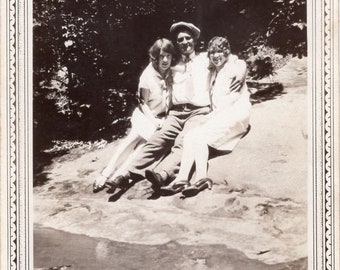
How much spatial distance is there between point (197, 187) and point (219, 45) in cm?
76

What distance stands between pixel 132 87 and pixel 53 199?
72cm

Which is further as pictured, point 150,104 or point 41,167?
point 150,104

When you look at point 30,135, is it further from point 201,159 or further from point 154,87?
point 201,159

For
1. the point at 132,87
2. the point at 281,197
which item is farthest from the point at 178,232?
the point at 132,87

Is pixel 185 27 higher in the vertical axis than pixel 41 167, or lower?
higher

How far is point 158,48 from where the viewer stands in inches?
132

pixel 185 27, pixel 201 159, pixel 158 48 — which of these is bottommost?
pixel 201 159

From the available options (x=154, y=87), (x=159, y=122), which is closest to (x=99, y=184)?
(x=159, y=122)

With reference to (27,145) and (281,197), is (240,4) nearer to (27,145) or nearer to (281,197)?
(281,197)

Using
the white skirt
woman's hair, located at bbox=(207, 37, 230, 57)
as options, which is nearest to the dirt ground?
the white skirt

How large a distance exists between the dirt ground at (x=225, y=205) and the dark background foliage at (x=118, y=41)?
0.54 ft

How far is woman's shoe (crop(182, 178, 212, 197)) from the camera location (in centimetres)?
327

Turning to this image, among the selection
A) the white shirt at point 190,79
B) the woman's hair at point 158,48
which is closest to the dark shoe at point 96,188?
the white shirt at point 190,79

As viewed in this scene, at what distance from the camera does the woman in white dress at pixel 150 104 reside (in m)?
3.34
